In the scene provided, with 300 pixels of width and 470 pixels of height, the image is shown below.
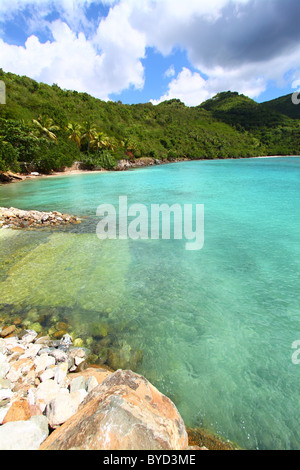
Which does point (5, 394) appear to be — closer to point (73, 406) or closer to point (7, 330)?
point (73, 406)

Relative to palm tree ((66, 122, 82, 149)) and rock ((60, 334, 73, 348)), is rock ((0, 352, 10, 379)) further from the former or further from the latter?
palm tree ((66, 122, 82, 149))

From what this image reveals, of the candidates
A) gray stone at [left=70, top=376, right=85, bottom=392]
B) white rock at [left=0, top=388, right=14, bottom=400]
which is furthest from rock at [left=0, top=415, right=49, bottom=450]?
white rock at [left=0, top=388, right=14, bottom=400]

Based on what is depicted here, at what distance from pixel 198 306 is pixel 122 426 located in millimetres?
3601

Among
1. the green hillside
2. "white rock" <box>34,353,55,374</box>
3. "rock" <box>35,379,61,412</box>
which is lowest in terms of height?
"white rock" <box>34,353,55,374</box>

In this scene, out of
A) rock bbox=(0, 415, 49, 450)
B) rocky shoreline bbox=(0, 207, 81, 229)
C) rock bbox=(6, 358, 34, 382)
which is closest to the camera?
rock bbox=(0, 415, 49, 450)

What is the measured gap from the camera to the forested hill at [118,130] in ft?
121

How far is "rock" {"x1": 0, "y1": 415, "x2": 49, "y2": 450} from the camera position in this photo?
2.05 m

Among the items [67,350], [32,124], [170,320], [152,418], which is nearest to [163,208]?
[170,320]

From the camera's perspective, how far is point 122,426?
1.88m

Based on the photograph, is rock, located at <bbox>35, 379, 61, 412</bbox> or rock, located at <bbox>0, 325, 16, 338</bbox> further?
rock, located at <bbox>0, 325, 16, 338</bbox>

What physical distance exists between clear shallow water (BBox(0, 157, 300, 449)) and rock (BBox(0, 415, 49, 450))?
5.76 ft

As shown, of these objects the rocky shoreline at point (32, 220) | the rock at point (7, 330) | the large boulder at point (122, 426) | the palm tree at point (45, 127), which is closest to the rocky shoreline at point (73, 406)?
the large boulder at point (122, 426)

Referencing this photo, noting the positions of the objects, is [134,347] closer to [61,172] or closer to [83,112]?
[61,172]

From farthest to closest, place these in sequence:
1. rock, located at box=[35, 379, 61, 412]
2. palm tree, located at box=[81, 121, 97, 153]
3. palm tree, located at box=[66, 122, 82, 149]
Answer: palm tree, located at box=[81, 121, 97, 153] < palm tree, located at box=[66, 122, 82, 149] < rock, located at box=[35, 379, 61, 412]
